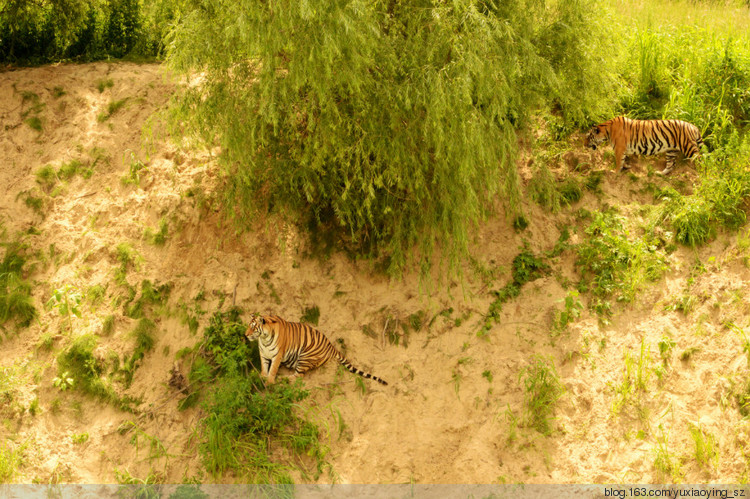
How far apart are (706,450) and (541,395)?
1.51 m

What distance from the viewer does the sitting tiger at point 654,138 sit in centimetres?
877

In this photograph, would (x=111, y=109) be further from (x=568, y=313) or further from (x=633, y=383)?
(x=633, y=383)

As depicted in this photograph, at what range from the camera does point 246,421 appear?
6531mm

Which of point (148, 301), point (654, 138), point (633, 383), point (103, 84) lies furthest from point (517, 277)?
point (103, 84)

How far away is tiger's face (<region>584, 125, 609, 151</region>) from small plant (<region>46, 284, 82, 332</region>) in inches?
253

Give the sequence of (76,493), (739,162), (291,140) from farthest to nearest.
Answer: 1. (739,162)
2. (291,140)
3. (76,493)

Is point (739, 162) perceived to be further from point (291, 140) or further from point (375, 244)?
point (291, 140)

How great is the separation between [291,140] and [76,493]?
12.8 feet

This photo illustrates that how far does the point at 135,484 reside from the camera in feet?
21.3

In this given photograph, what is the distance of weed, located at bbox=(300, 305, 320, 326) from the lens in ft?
25.0

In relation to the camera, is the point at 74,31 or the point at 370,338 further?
the point at 74,31

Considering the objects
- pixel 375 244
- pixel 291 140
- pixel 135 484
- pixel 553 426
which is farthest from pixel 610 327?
pixel 135 484

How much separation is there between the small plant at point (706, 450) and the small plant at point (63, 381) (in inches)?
236

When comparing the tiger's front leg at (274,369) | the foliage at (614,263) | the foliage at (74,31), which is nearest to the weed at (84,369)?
the tiger's front leg at (274,369)
